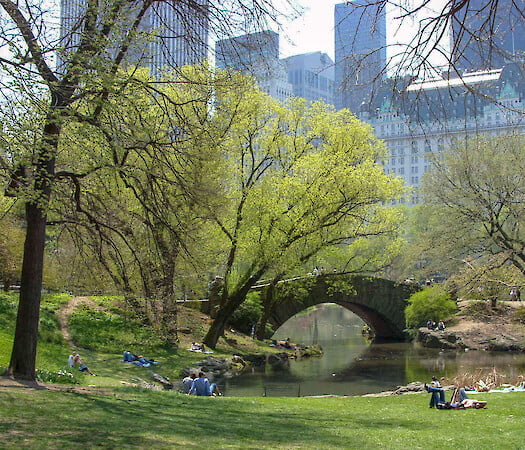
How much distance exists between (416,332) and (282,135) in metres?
18.3

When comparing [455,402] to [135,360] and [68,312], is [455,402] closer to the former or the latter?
[135,360]

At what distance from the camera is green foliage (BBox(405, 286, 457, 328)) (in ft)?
122

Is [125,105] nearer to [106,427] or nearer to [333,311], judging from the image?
[106,427]

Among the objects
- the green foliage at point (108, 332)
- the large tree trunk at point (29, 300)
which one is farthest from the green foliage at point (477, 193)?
the large tree trunk at point (29, 300)

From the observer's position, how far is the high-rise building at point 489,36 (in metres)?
5.98

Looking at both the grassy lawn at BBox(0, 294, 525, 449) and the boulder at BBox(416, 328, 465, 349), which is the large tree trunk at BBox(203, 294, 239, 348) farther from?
the boulder at BBox(416, 328, 465, 349)

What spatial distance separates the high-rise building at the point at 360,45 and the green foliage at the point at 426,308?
104 ft

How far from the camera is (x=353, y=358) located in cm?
2984

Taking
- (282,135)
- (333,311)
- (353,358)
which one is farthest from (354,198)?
(333,311)

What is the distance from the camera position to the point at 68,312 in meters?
25.6

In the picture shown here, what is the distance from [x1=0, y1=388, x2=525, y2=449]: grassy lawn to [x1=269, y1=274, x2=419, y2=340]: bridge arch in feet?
63.2

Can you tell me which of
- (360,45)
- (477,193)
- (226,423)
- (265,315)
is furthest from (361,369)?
(360,45)

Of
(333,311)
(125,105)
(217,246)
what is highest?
(125,105)

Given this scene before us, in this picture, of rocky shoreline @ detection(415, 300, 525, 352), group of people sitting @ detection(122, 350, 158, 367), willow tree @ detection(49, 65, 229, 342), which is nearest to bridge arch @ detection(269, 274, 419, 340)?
rocky shoreline @ detection(415, 300, 525, 352)
